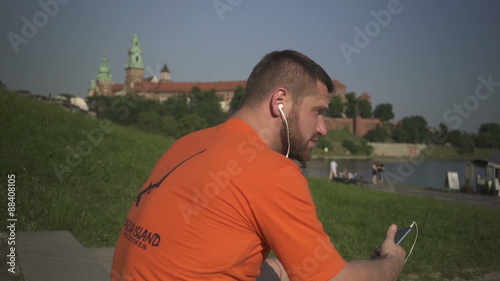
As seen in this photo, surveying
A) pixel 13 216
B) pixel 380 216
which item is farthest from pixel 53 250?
pixel 380 216

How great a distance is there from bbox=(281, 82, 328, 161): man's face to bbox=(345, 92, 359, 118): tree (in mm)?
131391

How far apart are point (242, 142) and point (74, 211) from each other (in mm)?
4477

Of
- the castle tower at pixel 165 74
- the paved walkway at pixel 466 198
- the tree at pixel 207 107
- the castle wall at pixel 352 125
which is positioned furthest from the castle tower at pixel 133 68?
the paved walkway at pixel 466 198

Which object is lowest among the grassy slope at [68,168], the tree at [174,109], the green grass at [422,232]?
the tree at [174,109]

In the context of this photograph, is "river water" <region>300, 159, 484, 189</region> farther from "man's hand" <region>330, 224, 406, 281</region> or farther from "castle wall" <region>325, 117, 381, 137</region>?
"castle wall" <region>325, 117, 381, 137</region>

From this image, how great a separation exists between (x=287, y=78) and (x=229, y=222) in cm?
56

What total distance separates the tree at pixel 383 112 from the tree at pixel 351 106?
452 inches

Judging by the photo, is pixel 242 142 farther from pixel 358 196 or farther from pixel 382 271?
pixel 358 196

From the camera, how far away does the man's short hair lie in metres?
1.72

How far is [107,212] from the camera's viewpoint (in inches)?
235

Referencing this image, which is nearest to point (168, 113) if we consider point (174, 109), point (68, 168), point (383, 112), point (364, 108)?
point (174, 109)

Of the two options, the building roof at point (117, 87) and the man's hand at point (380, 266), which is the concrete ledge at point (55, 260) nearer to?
the man's hand at point (380, 266)

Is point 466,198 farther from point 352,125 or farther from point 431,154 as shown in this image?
point 352,125

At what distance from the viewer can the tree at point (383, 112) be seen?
142m
